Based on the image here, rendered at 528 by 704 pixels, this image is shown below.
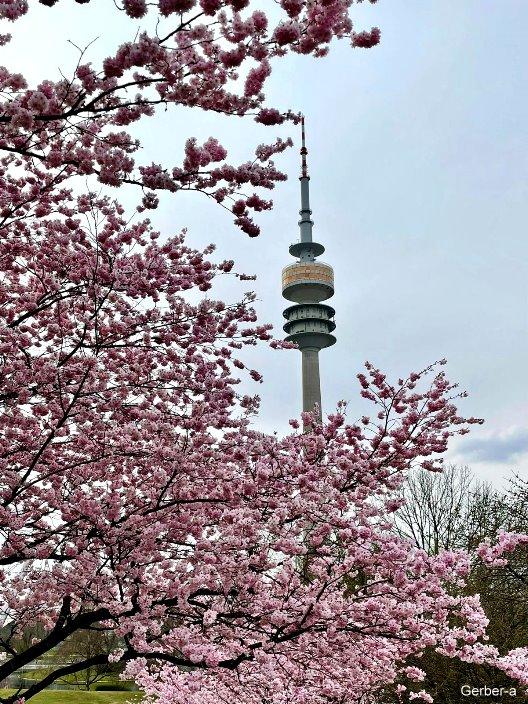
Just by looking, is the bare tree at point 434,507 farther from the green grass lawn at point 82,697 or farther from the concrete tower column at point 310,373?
the concrete tower column at point 310,373

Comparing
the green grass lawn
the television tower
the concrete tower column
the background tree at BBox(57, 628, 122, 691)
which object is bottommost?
the green grass lawn

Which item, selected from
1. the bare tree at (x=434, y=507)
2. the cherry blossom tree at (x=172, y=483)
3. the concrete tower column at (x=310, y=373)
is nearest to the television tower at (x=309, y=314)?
the concrete tower column at (x=310, y=373)

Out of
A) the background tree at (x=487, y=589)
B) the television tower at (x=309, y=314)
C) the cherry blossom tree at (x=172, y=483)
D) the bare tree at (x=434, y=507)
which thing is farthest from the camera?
the television tower at (x=309, y=314)

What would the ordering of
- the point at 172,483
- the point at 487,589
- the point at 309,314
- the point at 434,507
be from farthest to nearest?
the point at 309,314
the point at 434,507
the point at 487,589
the point at 172,483

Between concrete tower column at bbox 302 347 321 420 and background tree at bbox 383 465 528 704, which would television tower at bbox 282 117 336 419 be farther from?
background tree at bbox 383 465 528 704

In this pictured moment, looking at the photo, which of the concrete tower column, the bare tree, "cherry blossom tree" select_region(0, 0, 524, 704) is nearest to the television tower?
the concrete tower column

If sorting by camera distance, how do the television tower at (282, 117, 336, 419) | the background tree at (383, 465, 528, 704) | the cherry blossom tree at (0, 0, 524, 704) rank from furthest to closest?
the television tower at (282, 117, 336, 419)
the background tree at (383, 465, 528, 704)
the cherry blossom tree at (0, 0, 524, 704)

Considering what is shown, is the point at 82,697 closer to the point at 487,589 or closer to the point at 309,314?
the point at 487,589

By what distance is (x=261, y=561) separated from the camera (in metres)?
7.21

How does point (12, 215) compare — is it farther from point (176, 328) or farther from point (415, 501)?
point (415, 501)

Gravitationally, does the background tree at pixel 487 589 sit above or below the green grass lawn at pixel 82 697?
above

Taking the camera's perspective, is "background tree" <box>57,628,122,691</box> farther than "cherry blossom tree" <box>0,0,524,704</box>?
Yes

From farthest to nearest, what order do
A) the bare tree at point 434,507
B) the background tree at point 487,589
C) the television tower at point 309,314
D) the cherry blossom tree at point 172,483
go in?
the television tower at point 309,314
the bare tree at point 434,507
the background tree at point 487,589
the cherry blossom tree at point 172,483

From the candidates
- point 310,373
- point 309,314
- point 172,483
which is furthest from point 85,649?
point 309,314
